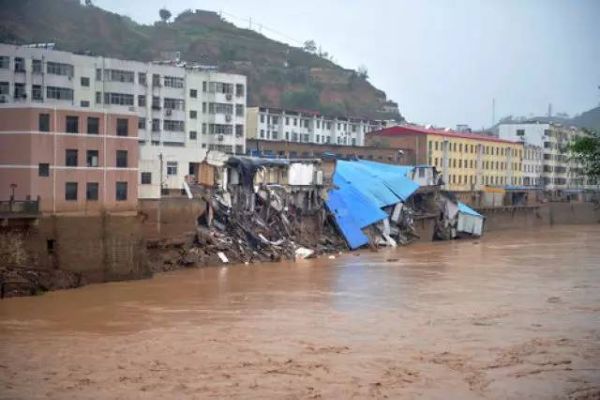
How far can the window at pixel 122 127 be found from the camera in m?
29.9

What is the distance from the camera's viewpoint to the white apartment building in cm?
3631

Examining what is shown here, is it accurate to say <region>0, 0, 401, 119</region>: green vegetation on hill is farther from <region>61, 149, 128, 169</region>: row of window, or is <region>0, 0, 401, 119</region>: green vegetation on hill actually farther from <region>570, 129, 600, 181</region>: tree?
<region>570, 129, 600, 181</region>: tree

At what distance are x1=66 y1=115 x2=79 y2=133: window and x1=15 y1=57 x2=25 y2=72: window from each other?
16.8m


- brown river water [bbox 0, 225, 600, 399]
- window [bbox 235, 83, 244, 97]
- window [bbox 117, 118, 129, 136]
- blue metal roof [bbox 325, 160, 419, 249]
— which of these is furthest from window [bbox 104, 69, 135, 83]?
brown river water [bbox 0, 225, 600, 399]

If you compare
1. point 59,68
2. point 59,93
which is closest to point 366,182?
point 59,93

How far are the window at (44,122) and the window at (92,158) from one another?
5.90ft

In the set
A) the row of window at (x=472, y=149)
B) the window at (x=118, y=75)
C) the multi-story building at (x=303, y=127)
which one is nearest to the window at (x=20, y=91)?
the window at (x=118, y=75)

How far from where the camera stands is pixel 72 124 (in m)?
28.6

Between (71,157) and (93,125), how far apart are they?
5.06 feet

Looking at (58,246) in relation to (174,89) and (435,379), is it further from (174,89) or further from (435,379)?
(174,89)

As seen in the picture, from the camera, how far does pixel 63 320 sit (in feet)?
66.7

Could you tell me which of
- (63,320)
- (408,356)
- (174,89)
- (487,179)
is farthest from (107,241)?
(487,179)

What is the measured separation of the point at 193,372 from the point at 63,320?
22.7 feet

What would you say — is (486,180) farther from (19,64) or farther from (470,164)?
(19,64)
